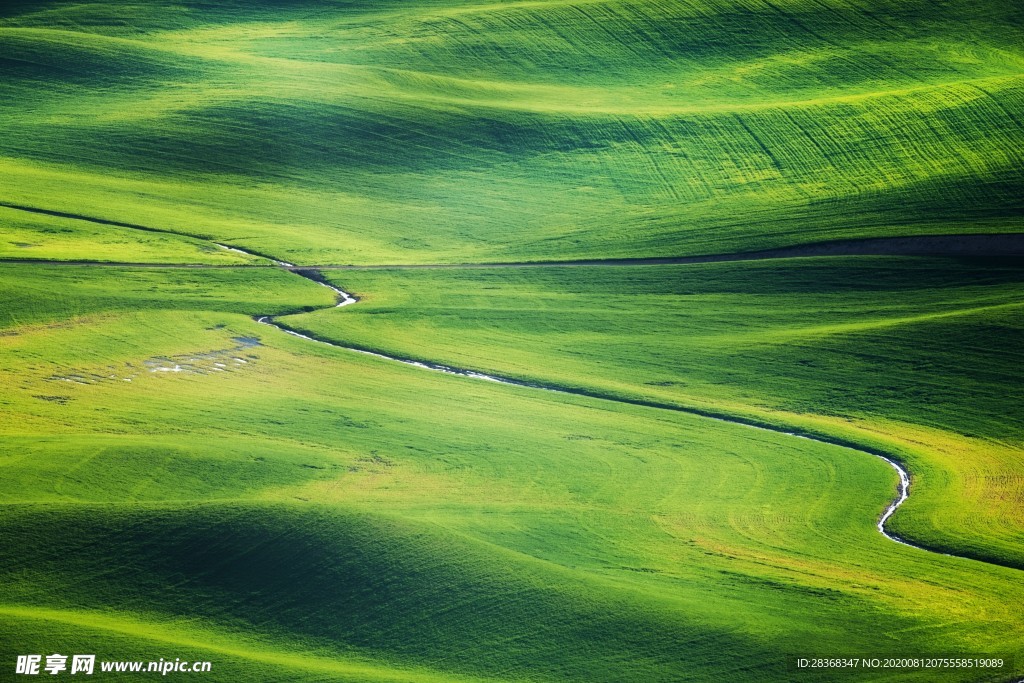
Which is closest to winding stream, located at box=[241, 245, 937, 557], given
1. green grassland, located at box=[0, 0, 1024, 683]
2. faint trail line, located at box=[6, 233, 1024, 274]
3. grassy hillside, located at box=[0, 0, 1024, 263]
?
green grassland, located at box=[0, 0, 1024, 683]

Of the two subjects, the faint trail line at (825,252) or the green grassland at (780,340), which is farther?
the faint trail line at (825,252)

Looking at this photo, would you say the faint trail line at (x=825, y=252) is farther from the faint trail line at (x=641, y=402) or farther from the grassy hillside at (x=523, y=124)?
the faint trail line at (x=641, y=402)

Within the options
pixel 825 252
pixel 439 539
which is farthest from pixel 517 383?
pixel 825 252

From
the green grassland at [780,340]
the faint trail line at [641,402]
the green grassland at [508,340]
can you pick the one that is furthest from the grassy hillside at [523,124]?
the faint trail line at [641,402]

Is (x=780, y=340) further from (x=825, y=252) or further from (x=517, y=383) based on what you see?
(x=517, y=383)

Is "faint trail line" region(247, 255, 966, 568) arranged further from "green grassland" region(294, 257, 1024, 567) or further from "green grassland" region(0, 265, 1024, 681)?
"green grassland" region(0, 265, 1024, 681)

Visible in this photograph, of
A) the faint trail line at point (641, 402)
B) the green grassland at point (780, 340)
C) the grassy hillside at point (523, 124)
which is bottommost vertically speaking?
the faint trail line at point (641, 402)

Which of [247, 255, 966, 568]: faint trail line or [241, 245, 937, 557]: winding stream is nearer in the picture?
[241, 245, 937, 557]: winding stream

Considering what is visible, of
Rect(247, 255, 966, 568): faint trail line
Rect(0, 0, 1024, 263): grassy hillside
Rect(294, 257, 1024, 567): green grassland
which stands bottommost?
Rect(247, 255, 966, 568): faint trail line

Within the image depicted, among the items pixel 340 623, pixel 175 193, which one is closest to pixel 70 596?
pixel 340 623

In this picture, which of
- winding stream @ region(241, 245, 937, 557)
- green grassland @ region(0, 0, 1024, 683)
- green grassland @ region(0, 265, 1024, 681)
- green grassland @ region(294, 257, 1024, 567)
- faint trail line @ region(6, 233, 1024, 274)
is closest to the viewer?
green grassland @ region(0, 265, 1024, 681)
